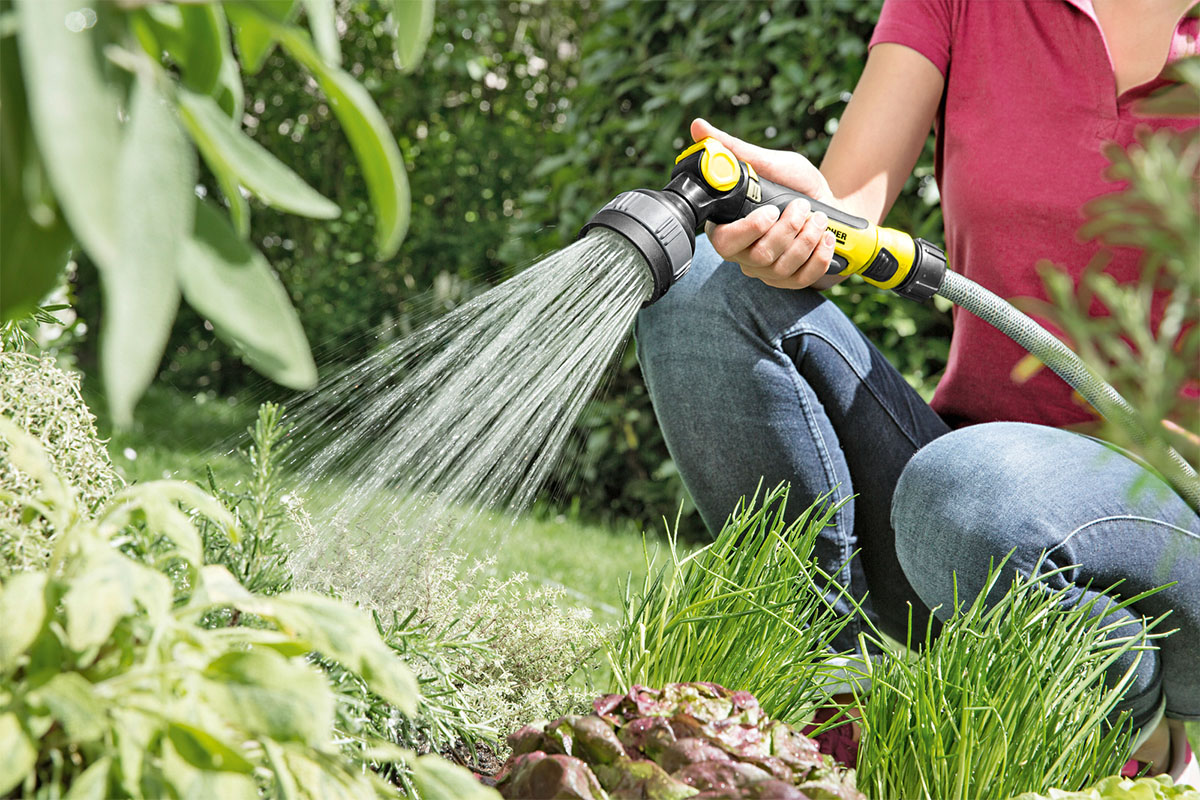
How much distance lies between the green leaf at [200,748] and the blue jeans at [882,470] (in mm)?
999

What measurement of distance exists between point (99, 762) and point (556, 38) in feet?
17.3

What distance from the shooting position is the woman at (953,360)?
1.35 m

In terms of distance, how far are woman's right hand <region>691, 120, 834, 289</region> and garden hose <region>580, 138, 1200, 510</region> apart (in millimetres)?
27

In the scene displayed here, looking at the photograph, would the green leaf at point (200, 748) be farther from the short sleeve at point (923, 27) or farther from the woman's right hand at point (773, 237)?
the short sleeve at point (923, 27)

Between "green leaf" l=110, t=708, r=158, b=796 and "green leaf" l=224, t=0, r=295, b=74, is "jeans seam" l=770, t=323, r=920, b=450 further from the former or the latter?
"green leaf" l=110, t=708, r=158, b=796

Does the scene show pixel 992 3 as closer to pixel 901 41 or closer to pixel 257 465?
pixel 901 41

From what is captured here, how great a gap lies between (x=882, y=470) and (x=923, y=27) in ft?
2.84

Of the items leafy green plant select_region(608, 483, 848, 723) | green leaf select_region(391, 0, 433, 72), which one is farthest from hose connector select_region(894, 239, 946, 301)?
green leaf select_region(391, 0, 433, 72)

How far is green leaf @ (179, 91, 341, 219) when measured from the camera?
50cm

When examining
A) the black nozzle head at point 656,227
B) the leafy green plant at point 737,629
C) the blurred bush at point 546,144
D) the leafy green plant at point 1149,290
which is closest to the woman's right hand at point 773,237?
the black nozzle head at point 656,227

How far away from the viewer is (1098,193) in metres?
1.71

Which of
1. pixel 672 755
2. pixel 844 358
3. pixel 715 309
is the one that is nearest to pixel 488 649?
pixel 672 755

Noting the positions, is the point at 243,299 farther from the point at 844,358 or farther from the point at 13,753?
the point at 844,358

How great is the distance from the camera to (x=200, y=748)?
53cm
